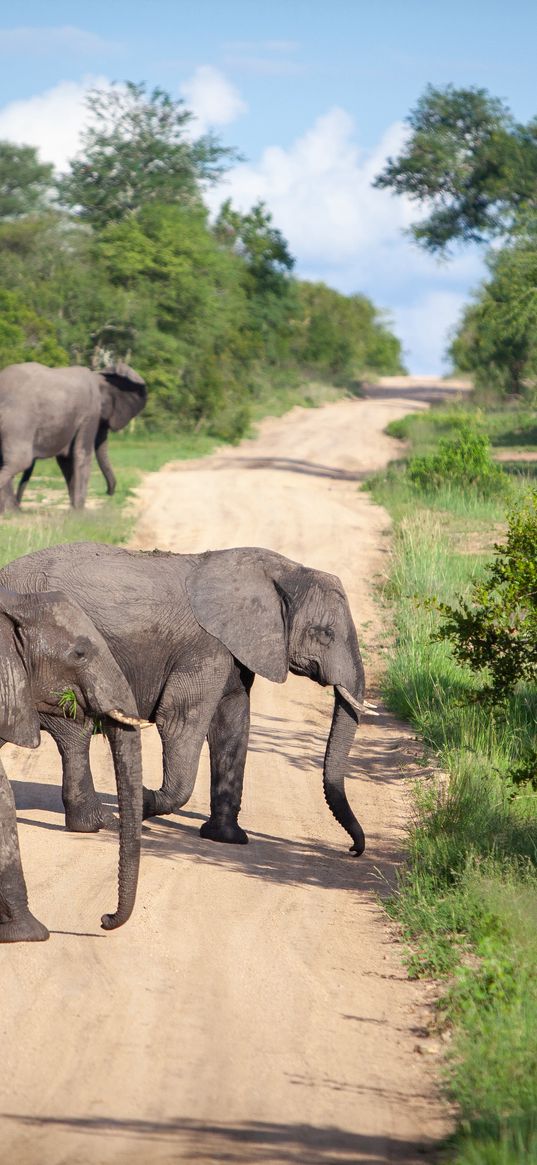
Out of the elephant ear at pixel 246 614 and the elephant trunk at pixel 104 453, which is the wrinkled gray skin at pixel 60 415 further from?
the elephant ear at pixel 246 614

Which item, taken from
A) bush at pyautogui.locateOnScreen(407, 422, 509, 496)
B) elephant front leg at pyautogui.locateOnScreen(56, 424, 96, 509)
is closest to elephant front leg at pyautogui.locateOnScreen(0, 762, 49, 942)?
elephant front leg at pyautogui.locateOnScreen(56, 424, 96, 509)

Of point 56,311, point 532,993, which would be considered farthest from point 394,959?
point 56,311

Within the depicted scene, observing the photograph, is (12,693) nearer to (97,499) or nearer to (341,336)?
(97,499)

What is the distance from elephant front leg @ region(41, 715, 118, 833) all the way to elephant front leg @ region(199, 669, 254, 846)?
0.61 m

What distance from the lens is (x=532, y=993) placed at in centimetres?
563

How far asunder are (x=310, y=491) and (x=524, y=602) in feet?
53.8

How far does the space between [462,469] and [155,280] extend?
1552 centimetres

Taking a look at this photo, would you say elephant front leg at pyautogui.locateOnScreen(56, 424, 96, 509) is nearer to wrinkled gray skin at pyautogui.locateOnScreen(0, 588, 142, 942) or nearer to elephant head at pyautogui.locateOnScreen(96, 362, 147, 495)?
elephant head at pyautogui.locateOnScreen(96, 362, 147, 495)

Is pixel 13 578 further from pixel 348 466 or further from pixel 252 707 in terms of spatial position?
pixel 348 466

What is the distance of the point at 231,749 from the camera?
27.7 ft

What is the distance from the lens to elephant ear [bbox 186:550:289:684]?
26.8 ft

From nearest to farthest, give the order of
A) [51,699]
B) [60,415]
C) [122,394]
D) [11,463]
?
[51,699] → [11,463] → [60,415] → [122,394]

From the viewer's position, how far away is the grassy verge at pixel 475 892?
4.76 metres

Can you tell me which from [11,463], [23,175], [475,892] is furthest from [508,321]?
[23,175]
